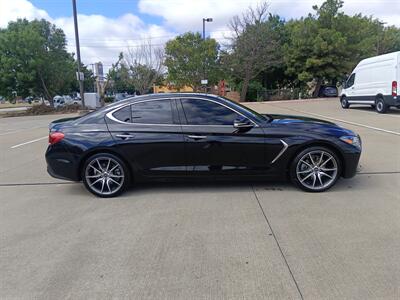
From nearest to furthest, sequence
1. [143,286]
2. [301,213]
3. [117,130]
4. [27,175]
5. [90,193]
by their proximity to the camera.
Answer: [143,286], [301,213], [117,130], [90,193], [27,175]

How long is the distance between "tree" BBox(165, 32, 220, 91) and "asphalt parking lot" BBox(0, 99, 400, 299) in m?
30.1

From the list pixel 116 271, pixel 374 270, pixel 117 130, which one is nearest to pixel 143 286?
pixel 116 271

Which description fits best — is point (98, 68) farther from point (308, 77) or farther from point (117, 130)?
point (117, 130)

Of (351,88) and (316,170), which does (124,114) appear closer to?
(316,170)

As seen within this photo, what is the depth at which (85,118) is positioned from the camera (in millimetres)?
4930

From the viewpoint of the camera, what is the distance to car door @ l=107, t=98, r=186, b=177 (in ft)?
15.5

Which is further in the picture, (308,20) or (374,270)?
(308,20)

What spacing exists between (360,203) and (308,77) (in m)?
25.9

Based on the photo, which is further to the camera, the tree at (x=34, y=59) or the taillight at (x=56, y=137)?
the tree at (x=34, y=59)

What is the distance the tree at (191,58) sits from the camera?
1319 inches

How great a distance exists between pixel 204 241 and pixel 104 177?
85.4 inches

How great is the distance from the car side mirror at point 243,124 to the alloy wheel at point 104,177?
1.86 meters

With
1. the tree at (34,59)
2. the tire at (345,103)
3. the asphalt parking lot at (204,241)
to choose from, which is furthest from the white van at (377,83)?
the tree at (34,59)

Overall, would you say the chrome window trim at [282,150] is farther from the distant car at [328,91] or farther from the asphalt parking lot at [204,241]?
the distant car at [328,91]
